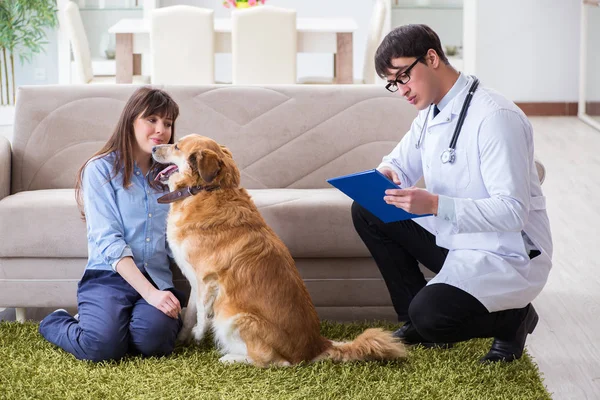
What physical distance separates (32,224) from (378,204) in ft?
3.78

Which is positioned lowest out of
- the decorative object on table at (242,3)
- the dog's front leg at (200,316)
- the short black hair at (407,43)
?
the dog's front leg at (200,316)

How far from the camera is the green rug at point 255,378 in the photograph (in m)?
2.04

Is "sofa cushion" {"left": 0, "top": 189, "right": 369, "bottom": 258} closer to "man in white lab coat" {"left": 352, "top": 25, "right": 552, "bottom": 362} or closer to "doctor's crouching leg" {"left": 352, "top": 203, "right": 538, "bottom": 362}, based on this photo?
"doctor's crouching leg" {"left": 352, "top": 203, "right": 538, "bottom": 362}

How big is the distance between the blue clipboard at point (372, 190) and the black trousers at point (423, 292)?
14 cm

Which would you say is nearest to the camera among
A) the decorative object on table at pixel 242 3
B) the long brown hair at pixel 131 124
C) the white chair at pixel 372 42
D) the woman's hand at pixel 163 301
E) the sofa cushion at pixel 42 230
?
the woman's hand at pixel 163 301

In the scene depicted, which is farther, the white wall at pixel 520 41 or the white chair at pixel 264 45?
the white wall at pixel 520 41

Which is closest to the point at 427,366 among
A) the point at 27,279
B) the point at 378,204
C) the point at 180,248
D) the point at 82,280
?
the point at 378,204

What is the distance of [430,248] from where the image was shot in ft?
7.59

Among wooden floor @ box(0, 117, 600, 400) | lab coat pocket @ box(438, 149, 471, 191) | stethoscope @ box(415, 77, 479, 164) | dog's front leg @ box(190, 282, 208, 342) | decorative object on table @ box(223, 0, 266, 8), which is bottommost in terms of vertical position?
wooden floor @ box(0, 117, 600, 400)

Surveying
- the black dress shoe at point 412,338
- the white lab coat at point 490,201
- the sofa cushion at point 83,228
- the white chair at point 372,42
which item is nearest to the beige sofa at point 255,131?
the sofa cushion at point 83,228

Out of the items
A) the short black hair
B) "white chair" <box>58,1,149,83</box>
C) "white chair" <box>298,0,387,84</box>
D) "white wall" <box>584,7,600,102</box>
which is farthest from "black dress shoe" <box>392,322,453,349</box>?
"white wall" <box>584,7,600,102</box>

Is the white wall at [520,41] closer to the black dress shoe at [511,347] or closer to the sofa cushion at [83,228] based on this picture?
the sofa cushion at [83,228]

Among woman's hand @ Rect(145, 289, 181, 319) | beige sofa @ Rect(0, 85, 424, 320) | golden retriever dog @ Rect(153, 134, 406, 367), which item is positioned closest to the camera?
golden retriever dog @ Rect(153, 134, 406, 367)

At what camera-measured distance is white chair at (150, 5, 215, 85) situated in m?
4.94
